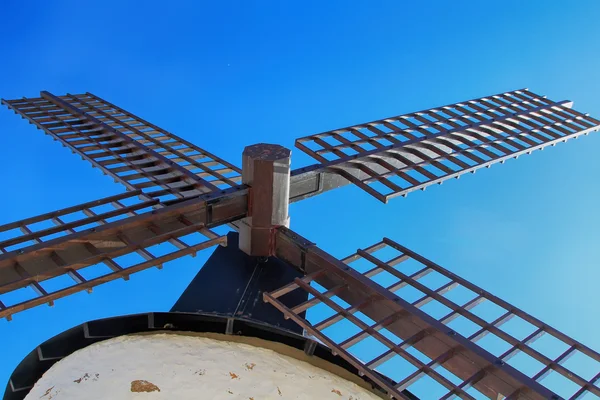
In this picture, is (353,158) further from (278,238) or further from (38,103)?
(38,103)

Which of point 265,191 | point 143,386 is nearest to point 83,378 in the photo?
point 143,386

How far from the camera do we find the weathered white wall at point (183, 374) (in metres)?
6.09

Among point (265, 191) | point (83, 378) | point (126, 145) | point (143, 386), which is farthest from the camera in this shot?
point (126, 145)

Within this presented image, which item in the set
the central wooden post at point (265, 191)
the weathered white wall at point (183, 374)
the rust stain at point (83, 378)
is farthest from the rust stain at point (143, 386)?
the central wooden post at point (265, 191)

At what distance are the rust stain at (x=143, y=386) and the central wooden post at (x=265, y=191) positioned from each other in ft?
8.04

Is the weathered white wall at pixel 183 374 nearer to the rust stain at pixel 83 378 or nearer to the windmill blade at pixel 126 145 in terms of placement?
the rust stain at pixel 83 378

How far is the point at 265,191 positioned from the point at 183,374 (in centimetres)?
244

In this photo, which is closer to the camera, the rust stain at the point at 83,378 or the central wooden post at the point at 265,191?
the rust stain at the point at 83,378

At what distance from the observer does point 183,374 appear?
6.27 m

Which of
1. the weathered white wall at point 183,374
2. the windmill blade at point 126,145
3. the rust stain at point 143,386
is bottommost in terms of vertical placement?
the weathered white wall at point 183,374

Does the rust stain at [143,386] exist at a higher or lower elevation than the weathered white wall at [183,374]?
higher

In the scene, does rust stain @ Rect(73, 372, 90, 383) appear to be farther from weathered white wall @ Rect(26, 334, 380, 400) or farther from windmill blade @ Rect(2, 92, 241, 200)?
windmill blade @ Rect(2, 92, 241, 200)

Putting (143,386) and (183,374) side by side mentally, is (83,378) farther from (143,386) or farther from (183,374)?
(183,374)

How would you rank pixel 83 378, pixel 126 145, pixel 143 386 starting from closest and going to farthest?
pixel 143 386, pixel 83 378, pixel 126 145
